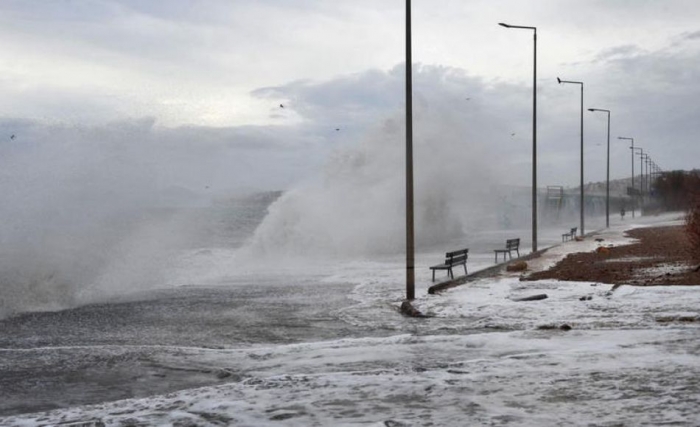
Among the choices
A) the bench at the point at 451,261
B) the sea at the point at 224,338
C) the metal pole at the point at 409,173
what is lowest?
the sea at the point at 224,338

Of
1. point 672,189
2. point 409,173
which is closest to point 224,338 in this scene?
point 409,173

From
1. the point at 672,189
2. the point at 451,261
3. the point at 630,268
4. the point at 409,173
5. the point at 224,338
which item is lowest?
the point at 224,338

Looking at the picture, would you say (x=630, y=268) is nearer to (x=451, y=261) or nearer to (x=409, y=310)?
(x=451, y=261)

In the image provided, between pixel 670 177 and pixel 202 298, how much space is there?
133m

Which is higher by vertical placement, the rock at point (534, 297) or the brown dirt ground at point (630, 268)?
the brown dirt ground at point (630, 268)

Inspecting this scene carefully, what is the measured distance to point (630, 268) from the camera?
2056 cm

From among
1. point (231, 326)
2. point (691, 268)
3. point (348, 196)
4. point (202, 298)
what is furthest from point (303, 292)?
point (348, 196)

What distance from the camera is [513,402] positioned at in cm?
712

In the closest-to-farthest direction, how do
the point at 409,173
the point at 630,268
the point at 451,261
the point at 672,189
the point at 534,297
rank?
the point at 534,297 → the point at 409,173 → the point at 630,268 → the point at 451,261 → the point at 672,189

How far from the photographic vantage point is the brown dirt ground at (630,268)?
17.2 metres

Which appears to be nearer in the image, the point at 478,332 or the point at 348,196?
the point at 478,332

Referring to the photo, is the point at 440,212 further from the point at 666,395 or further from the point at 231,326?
the point at 666,395

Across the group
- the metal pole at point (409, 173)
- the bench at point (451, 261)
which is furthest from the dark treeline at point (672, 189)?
the metal pole at point (409, 173)

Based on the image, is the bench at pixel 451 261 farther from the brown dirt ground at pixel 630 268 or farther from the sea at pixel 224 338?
the brown dirt ground at pixel 630 268
